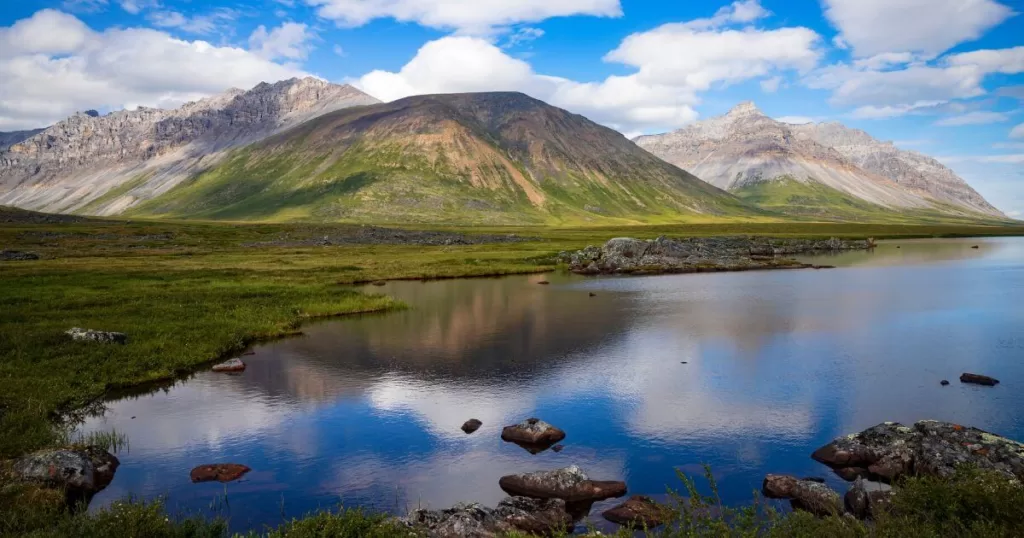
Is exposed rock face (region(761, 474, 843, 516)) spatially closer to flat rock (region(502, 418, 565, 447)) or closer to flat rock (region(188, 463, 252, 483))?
flat rock (region(502, 418, 565, 447))

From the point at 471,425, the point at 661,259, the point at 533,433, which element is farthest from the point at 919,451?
the point at 661,259

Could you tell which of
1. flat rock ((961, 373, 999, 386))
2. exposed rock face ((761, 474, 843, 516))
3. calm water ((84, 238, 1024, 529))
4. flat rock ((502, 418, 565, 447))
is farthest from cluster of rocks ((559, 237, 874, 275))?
exposed rock face ((761, 474, 843, 516))

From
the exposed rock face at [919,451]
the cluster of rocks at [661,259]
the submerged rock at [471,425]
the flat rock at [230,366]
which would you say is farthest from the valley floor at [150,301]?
the exposed rock face at [919,451]

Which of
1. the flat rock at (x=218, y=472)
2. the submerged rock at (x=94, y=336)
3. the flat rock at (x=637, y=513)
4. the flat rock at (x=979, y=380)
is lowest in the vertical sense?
the flat rock at (x=218, y=472)

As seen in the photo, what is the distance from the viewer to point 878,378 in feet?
132

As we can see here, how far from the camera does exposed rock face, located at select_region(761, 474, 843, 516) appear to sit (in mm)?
22123

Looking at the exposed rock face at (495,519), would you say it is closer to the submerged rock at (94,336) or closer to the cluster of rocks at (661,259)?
the submerged rock at (94,336)

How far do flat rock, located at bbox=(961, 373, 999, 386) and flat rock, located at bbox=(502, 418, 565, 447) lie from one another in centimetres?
2823

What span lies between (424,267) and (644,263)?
42592mm

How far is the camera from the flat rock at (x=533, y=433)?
97.8 ft

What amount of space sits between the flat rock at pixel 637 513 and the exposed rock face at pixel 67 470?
21.0 m

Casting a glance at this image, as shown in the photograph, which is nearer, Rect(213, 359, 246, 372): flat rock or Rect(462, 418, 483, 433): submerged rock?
Rect(462, 418, 483, 433): submerged rock

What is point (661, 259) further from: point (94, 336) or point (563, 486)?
point (563, 486)

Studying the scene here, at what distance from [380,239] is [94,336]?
133 m
